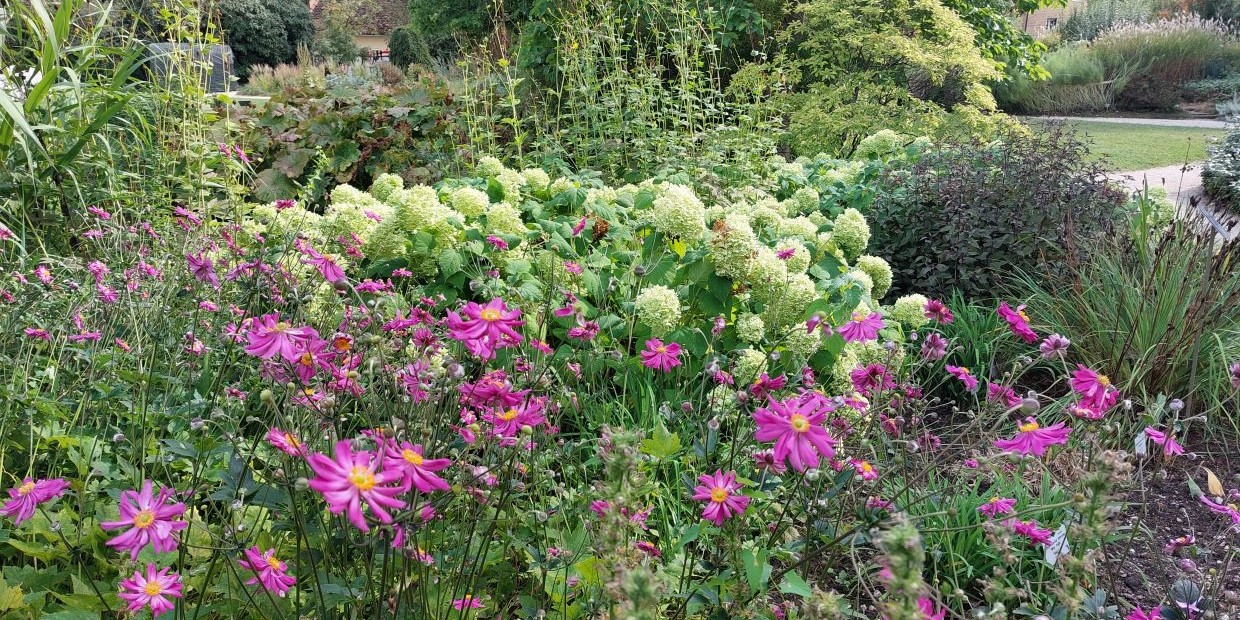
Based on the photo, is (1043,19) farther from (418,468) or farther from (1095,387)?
(418,468)

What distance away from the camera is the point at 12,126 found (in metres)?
3.27

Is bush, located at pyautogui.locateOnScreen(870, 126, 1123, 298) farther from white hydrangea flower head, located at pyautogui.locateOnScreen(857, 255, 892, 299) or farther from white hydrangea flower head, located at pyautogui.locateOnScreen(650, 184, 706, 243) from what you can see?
white hydrangea flower head, located at pyautogui.locateOnScreen(650, 184, 706, 243)

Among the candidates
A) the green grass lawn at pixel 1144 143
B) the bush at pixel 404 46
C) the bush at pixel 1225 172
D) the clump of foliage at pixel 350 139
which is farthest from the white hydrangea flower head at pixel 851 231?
the bush at pixel 404 46

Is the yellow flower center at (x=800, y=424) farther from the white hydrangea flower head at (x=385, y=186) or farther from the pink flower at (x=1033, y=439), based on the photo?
the white hydrangea flower head at (x=385, y=186)

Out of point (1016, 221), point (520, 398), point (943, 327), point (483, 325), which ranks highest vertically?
point (483, 325)

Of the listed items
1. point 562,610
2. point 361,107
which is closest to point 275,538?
point 562,610

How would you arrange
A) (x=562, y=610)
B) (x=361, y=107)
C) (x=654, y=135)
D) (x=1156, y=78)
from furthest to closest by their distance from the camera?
1. (x=1156, y=78)
2. (x=361, y=107)
3. (x=654, y=135)
4. (x=562, y=610)

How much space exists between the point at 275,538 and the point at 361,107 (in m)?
4.42

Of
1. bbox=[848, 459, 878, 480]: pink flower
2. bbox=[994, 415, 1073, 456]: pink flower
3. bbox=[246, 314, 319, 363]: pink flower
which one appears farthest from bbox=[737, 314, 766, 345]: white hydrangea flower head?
bbox=[246, 314, 319, 363]: pink flower

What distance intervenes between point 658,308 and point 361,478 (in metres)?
1.79

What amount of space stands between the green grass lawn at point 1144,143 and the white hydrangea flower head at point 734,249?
23.7 ft

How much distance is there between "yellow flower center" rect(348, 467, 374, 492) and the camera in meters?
0.91

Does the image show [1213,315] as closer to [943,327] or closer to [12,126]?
[943,327]

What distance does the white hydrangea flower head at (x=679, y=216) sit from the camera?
2853 mm
